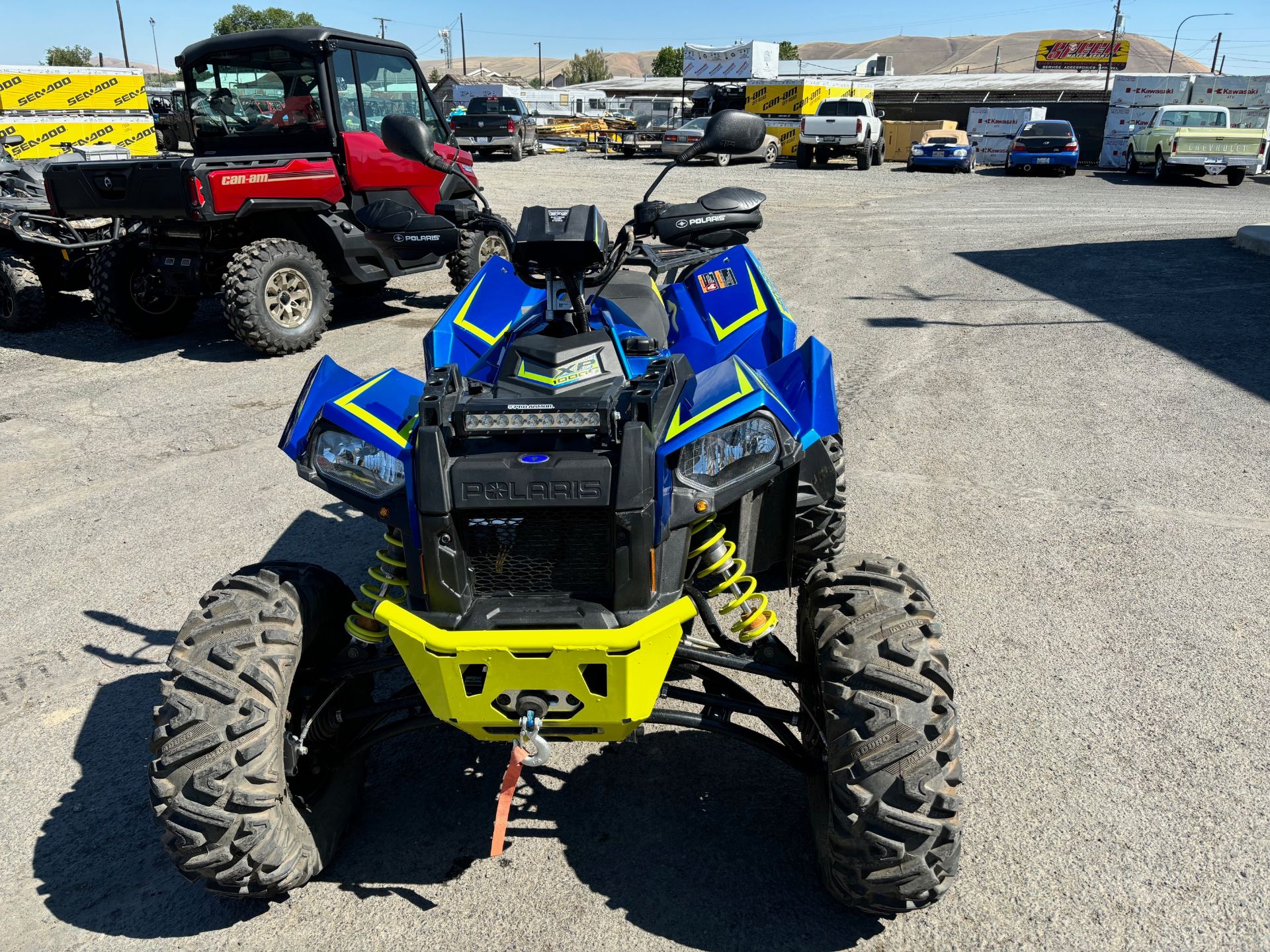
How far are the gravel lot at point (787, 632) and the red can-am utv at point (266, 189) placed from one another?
563 millimetres

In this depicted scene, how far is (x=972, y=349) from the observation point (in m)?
8.27

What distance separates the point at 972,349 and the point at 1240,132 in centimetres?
1834

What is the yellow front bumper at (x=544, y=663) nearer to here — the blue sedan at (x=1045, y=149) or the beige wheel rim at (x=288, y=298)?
the beige wheel rim at (x=288, y=298)

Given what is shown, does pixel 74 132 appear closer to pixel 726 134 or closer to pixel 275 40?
pixel 275 40

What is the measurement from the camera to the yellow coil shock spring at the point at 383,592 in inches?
106

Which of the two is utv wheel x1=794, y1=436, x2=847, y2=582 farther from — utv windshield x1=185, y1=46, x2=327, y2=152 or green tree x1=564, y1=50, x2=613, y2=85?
green tree x1=564, y1=50, x2=613, y2=85

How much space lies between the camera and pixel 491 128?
99.5 feet

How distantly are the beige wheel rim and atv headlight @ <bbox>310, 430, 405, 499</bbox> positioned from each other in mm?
5971

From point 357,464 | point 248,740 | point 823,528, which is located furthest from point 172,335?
point 248,740

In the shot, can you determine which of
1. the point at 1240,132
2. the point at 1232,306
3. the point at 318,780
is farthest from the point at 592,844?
the point at 1240,132

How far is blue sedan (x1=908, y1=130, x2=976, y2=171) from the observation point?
25516mm

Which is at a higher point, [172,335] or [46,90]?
[46,90]

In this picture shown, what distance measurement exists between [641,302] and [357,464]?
4.88ft

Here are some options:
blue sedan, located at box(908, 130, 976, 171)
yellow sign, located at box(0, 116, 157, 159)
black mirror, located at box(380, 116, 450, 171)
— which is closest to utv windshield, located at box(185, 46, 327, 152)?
black mirror, located at box(380, 116, 450, 171)
